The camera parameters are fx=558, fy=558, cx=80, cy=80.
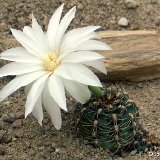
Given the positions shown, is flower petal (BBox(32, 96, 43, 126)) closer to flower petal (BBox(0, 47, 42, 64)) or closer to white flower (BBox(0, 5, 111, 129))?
white flower (BBox(0, 5, 111, 129))

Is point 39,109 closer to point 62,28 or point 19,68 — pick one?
point 19,68

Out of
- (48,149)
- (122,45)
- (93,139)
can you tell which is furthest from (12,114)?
(122,45)

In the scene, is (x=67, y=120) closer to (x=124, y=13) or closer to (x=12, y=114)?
(x=12, y=114)

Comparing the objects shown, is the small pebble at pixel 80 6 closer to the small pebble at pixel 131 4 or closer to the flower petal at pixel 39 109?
the small pebble at pixel 131 4

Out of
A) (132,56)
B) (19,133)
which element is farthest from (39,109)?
(132,56)

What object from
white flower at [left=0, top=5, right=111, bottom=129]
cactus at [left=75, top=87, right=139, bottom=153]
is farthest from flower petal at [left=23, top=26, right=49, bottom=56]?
cactus at [left=75, top=87, right=139, bottom=153]

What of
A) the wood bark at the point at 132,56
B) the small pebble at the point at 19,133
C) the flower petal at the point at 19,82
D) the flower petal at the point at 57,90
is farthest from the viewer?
the wood bark at the point at 132,56

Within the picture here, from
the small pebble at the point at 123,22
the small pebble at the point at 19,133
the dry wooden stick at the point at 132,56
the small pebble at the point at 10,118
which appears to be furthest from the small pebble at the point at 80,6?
the small pebble at the point at 19,133
